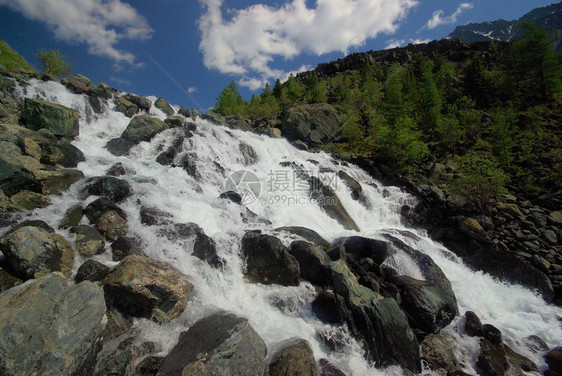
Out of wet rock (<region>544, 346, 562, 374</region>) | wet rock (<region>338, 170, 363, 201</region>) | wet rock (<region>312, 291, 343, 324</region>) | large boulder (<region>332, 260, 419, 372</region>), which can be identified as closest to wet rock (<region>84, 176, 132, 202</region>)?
wet rock (<region>312, 291, 343, 324</region>)

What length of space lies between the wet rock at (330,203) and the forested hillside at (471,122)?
9.02 m

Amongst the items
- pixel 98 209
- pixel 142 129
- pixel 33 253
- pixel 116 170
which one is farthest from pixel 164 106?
pixel 33 253

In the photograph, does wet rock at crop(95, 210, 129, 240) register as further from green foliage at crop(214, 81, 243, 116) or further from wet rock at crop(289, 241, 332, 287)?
green foliage at crop(214, 81, 243, 116)

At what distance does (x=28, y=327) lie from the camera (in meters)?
3.90

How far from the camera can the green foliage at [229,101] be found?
3934cm

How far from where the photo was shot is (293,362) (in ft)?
16.4

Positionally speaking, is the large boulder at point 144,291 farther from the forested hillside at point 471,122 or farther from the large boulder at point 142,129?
the forested hillside at point 471,122

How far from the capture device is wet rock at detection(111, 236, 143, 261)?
287 inches

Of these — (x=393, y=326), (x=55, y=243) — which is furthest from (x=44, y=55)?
(x=393, y=326)

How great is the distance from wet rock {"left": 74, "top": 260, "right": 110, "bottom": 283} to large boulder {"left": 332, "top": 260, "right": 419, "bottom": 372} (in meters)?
6.92

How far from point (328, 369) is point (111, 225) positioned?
8096mm

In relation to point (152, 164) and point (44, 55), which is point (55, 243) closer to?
point (152, 164)

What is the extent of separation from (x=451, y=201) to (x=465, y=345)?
12.2 m

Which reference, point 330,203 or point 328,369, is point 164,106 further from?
point 328,369
